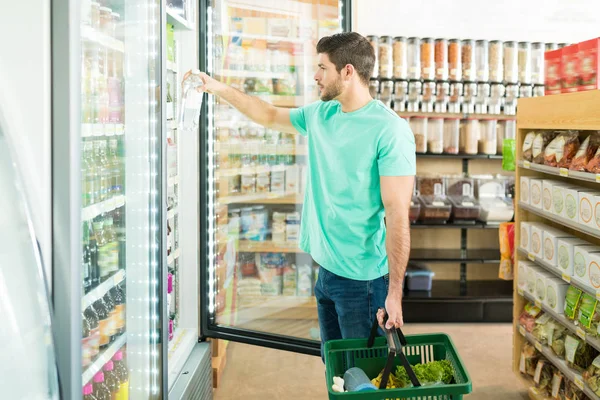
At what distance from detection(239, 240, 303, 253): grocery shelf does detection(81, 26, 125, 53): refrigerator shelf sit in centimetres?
210

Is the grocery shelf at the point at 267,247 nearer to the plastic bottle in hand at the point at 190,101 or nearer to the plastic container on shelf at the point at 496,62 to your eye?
the plastic bottle in hand at the point at 190,101

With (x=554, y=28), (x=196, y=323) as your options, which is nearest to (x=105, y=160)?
(x=196, y=323)

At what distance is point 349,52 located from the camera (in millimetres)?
2793

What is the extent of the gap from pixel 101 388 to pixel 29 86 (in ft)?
4.16

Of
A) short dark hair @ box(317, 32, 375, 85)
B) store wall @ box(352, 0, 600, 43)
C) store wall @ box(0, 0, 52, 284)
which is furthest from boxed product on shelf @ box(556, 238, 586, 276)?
store wall @ box(352, 0, 600, 43)

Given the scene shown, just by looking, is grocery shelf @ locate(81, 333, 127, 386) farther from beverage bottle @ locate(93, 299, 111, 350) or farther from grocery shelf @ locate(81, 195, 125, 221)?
grocery shelf @ locate(81, 195, 125, 221)

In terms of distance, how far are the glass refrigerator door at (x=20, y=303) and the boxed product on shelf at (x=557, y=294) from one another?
9.02ft

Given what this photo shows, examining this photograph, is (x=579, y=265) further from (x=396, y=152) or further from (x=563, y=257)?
(x=396, y=152)

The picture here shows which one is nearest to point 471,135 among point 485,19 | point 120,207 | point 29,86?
point 485,19

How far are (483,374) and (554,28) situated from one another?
3.65 meters

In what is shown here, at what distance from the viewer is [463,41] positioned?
612 centimetres

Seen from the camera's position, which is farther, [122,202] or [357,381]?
[122,202]

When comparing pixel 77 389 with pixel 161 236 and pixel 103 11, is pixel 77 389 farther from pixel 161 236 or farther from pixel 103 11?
pixel 103 11

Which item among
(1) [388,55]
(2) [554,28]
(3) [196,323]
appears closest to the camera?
(3) [196,323]
